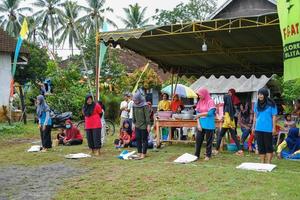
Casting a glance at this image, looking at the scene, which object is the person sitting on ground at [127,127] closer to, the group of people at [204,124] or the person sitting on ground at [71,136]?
the group of people at [204,124]

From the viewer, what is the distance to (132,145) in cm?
1279

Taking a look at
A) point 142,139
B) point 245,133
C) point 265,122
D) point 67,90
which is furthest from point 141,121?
point 67,90

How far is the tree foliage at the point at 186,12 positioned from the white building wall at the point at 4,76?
19287 mm

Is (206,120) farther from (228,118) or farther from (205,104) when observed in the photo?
(228,118)

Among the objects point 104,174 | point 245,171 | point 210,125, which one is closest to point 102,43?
point 210,125

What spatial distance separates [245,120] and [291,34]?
17.2 ft

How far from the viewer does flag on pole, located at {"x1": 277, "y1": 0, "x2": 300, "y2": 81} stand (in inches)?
258

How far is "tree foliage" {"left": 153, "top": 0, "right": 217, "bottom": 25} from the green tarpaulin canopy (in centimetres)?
2580

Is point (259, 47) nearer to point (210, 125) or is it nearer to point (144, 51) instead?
point (144, 51)

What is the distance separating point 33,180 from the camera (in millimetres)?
8023

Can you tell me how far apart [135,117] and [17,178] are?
3.23 m

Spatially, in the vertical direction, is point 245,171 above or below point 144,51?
below

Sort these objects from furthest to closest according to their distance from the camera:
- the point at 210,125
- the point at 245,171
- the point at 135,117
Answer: the point at 135,117 < the point at 210,125 < the point at 245,171

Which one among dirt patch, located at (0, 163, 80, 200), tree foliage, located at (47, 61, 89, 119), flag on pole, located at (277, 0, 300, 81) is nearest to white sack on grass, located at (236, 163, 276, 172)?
flag on pole, located at (277, 0, 300, 81)
